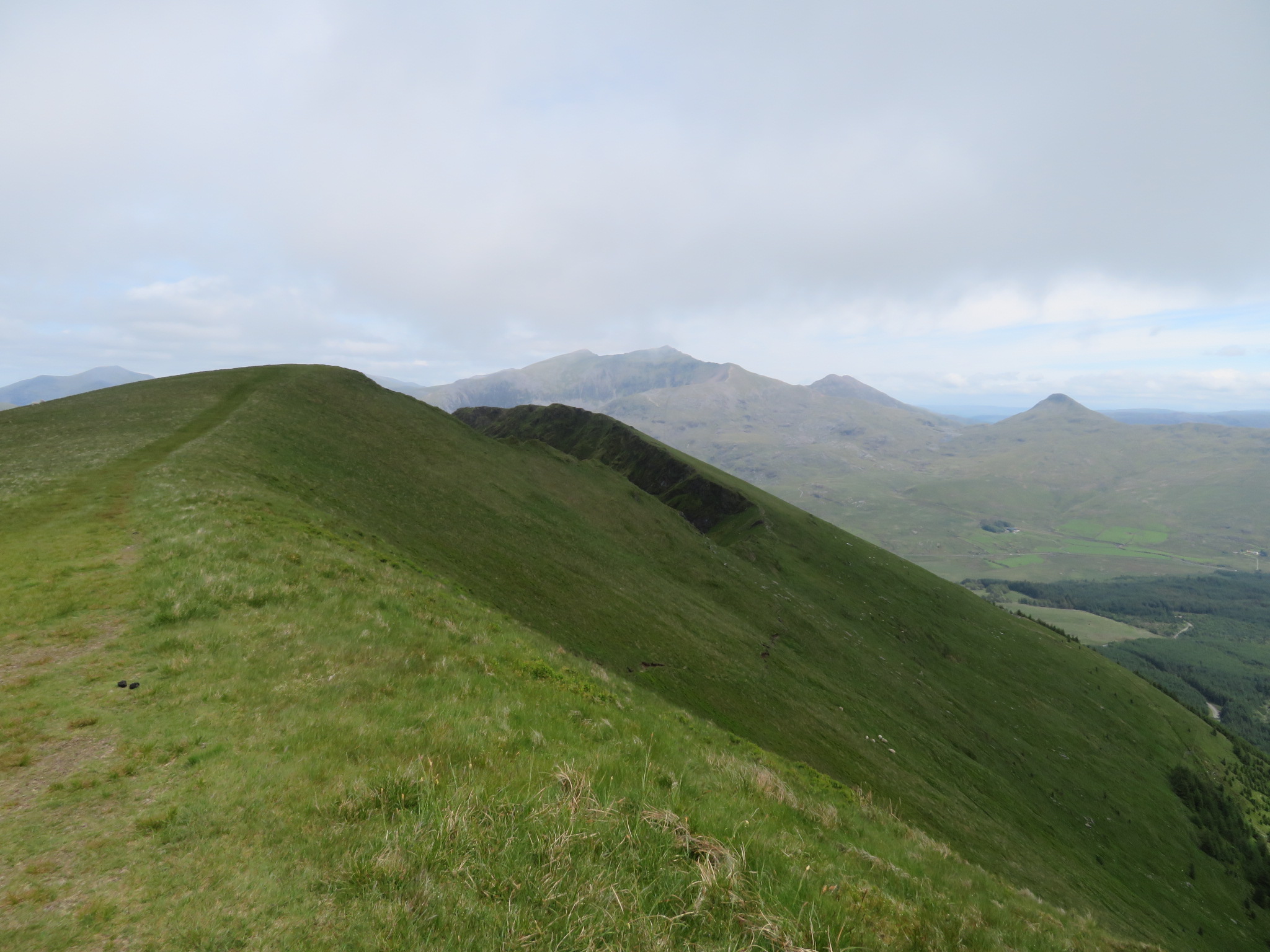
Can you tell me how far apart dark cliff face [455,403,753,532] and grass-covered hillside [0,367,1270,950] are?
225 feet

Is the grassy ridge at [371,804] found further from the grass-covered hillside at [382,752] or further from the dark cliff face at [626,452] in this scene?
the dark cliff face at [626,452]

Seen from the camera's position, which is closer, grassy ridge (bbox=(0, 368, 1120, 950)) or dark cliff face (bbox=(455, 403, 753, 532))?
grassy ridge (bbox=(0, 368, 1120, 950))

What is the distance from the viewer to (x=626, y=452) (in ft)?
489

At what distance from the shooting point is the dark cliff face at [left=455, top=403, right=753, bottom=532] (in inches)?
4998

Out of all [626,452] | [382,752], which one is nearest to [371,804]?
[382,752]

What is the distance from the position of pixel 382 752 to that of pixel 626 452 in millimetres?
139964

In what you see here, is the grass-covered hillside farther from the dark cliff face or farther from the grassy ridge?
the dark cliff face

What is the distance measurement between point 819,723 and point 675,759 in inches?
1628

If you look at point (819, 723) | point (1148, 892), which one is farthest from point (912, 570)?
point (819, 723)

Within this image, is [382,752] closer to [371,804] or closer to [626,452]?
[371,804]

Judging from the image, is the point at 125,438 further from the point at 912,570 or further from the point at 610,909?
the point at 912,570

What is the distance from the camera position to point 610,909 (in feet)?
21.4

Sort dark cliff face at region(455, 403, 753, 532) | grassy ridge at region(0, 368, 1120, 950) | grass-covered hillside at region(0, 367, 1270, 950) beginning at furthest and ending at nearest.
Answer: dark cliff face at region(455, 403, 753, 532), grass-covered hillside at region(0, 367, 1270, 950), grassy ridge at region(0, 368, 1120, 950)

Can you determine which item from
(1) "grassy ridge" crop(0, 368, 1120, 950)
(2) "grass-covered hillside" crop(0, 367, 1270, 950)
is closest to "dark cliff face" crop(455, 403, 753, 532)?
(2) "grass-covered hillside" crop(0, 367, 1270, 950)
